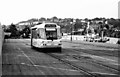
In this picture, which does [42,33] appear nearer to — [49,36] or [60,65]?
[49,36]

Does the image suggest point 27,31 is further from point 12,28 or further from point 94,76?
point 94,76

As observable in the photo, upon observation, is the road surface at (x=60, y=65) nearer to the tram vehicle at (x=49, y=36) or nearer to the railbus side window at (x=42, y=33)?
the tram vehicle at (x=49, y=36)

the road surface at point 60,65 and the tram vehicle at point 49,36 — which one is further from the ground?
the tram vehicle at point 49,36

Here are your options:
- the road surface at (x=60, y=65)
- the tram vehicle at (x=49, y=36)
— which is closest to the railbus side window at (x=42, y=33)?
the tram vehicle at (x=49, y=36)

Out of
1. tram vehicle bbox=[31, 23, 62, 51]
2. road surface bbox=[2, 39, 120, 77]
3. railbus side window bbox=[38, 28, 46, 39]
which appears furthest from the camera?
railbus side window bbox=[38, 28, 46, 39]

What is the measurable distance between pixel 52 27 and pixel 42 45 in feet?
7.84

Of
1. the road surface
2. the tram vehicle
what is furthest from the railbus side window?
the road surface

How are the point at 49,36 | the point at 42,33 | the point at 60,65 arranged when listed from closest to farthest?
the point at 60,65
the point at 49,36
the point at 42,33

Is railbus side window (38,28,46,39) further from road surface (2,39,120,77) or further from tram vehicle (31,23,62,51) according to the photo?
road surface (2,39,120,77)

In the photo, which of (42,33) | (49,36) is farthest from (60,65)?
(42,33)

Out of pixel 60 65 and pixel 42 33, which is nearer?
pixel 60 65

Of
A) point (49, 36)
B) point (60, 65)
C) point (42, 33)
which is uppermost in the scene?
point (42, 33)

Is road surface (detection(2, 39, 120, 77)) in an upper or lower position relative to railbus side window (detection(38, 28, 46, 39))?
lower

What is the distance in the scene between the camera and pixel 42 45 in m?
29.5
